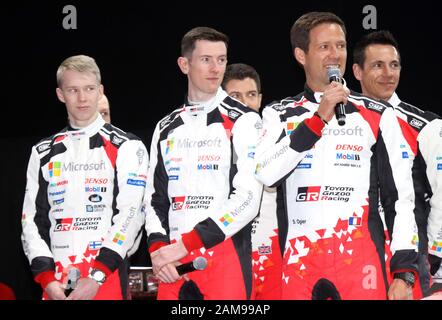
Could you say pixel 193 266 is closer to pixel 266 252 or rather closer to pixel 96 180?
pixel 96 180

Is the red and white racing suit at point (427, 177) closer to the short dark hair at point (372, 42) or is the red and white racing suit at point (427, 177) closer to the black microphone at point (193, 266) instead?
the short dark hair at point (372, 42)

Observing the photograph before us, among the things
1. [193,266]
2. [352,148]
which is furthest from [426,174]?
[193,266]

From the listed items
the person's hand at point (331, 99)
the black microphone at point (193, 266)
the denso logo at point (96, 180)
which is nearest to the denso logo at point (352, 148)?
the person's hand at point (331, 99)

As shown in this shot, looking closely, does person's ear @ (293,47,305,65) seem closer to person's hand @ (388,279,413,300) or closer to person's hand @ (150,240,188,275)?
person's hand @ (150,240,188,275)

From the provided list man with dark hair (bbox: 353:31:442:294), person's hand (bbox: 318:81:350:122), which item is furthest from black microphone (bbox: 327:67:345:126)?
man with dark hair (bbox: 353:31:442:294)

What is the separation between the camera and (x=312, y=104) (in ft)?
12.7

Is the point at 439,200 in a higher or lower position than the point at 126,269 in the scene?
higher

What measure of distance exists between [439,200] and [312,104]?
1089 millimetres

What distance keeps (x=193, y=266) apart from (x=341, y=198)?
0.76 meters

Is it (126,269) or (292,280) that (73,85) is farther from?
(292,280)

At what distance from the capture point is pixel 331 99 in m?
3.43

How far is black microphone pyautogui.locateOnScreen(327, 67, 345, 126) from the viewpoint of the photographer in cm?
336

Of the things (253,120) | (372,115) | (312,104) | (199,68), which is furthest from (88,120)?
(372,115)
